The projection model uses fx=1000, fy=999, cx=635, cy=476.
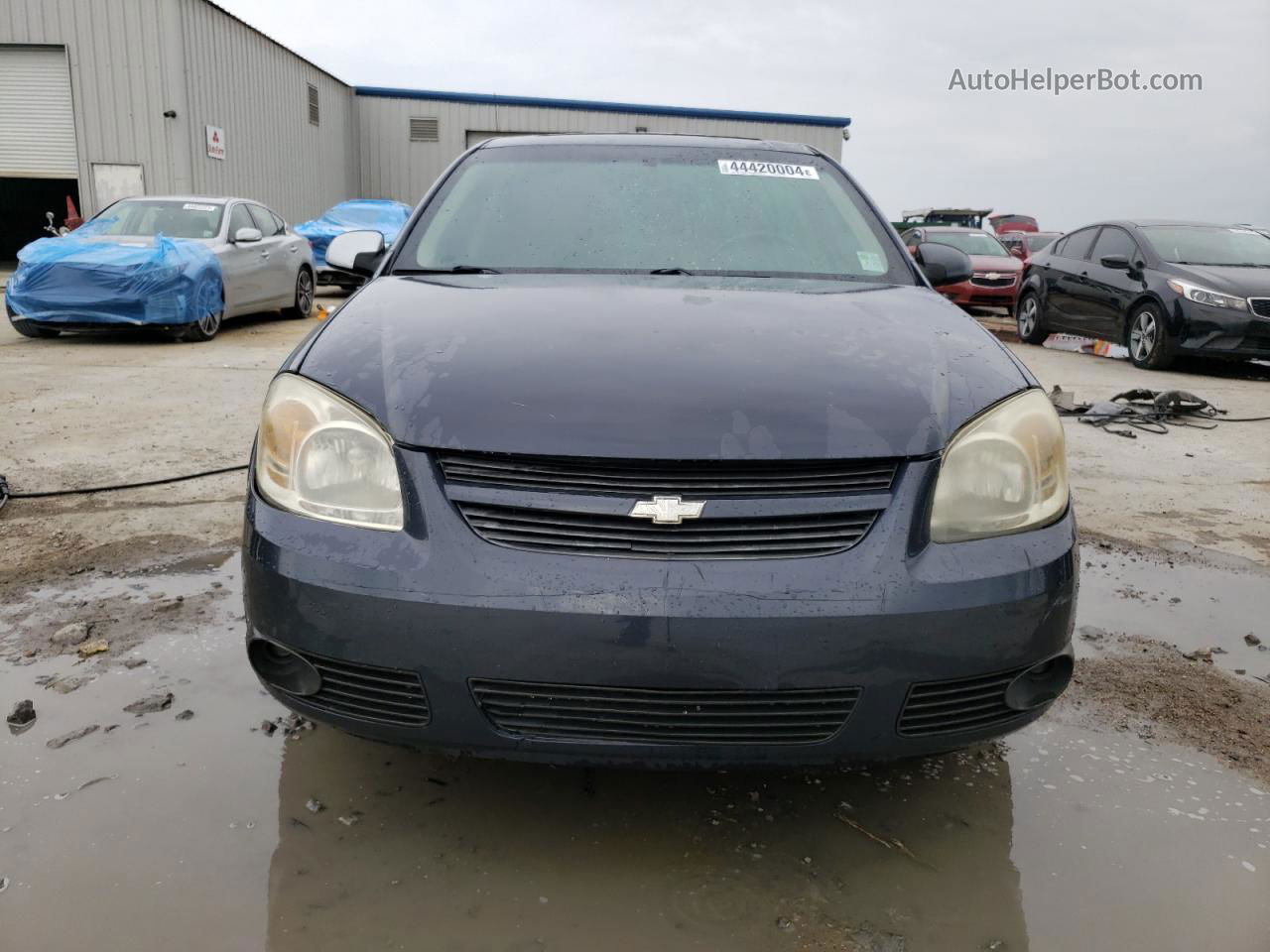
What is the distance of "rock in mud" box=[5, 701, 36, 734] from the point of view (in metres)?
2.26

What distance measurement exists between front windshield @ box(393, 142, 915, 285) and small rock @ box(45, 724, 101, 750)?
53.3 inches

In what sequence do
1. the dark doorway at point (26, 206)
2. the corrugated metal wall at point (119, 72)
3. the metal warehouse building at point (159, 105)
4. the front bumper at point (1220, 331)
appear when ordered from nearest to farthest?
1. the front bumper at point (1220, 331)
2. the corrugated metal wall at point (119, 72)
3. the metal warehouse building at point (159, 105)
4. the dark doorway at point (26, 206)

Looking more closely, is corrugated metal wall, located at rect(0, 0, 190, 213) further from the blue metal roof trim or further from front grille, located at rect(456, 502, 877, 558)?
front grille, located at rect(456, 502, 877, 558)

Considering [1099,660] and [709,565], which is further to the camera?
[1099,660]

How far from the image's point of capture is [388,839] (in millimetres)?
1889

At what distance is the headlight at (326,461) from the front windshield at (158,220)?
875 cm

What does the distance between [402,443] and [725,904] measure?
0.98 m

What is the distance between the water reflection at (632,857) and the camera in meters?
1.67

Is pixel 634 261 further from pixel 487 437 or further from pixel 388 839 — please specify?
pixel 388 839

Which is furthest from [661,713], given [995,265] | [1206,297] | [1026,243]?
[1026,243]

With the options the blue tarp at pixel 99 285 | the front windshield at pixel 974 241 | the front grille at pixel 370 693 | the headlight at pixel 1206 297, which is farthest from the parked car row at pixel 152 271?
the front windshield at pixel 974 241

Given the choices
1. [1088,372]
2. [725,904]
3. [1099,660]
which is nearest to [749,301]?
[725,904]

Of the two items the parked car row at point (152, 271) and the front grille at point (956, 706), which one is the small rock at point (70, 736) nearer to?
the front grille at point (956, 706)

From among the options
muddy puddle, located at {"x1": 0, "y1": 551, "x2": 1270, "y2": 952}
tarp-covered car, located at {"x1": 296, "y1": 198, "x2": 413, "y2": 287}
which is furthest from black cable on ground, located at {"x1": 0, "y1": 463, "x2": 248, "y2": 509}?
tarp-covered car, located at {"x1": 296, "y1": 198, "x2": 413, "y2": 287}
